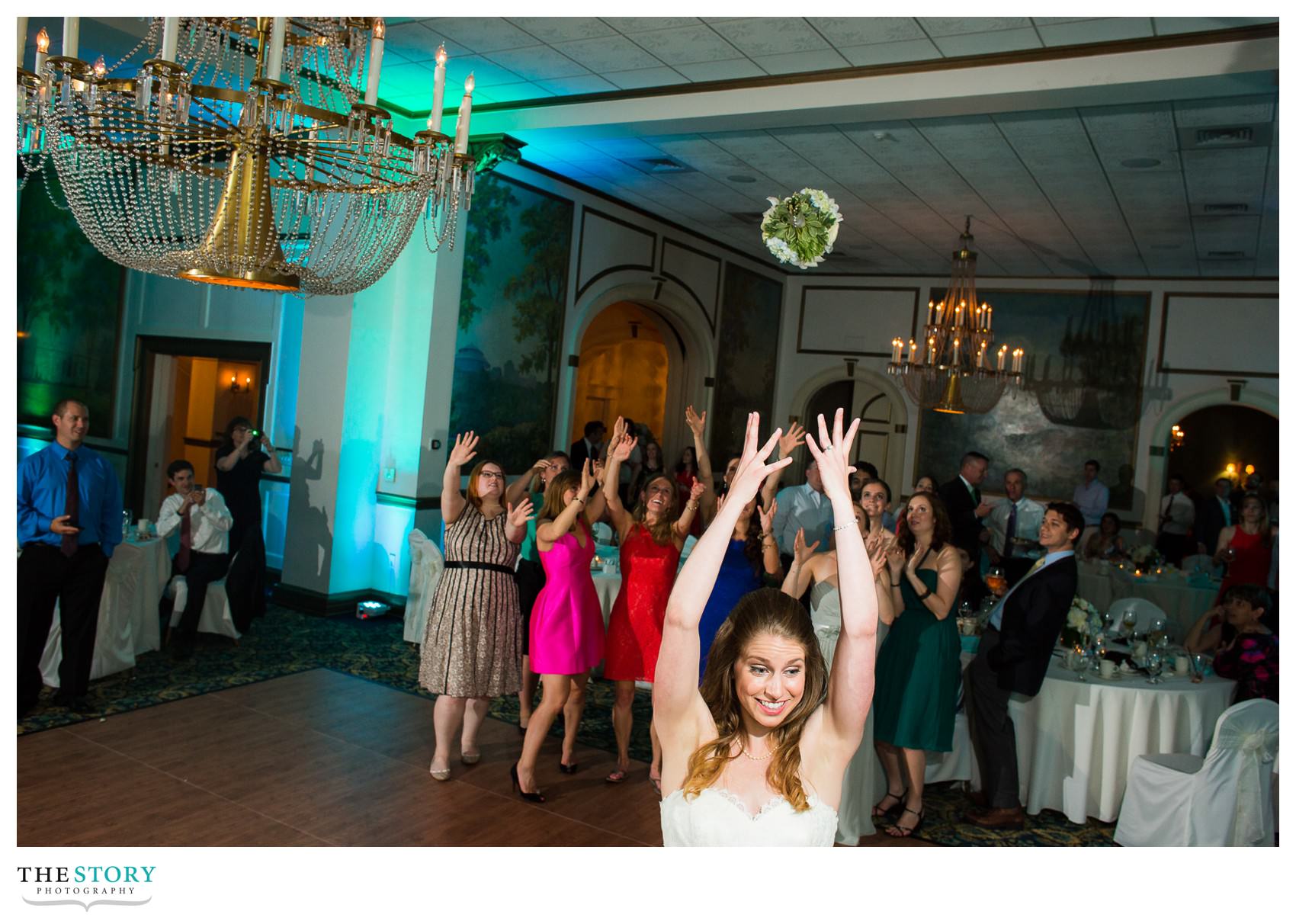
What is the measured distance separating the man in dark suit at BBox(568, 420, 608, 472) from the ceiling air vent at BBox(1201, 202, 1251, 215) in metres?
5.72

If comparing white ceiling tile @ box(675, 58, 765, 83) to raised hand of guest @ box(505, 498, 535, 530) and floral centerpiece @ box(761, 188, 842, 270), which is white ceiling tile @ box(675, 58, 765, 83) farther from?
raised hand of guest @ box(505, 498, 535, 530)

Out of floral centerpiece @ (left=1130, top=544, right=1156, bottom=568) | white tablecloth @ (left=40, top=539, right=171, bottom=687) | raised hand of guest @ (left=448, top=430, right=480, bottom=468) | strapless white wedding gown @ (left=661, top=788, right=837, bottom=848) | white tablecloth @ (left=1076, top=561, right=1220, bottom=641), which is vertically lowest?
white tablecloth @ (left=40, top=539, right=171, bottom=687)

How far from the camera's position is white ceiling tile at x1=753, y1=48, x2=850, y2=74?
5973 millimetres

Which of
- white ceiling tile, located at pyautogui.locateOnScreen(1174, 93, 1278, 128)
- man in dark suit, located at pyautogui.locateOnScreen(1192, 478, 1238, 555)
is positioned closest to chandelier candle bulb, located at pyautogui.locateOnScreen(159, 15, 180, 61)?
white ceiling tile, located at pyautogui.locateOnScreen(1174, 93, 1278, 128)

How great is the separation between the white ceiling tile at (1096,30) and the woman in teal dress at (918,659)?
252 centimetres

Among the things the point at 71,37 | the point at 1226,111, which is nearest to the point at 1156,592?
the point at 1226,111

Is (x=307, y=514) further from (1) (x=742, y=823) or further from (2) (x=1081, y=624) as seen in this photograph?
(1) (x=742, y=823)

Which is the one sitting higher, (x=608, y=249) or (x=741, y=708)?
(x=608, y=249)

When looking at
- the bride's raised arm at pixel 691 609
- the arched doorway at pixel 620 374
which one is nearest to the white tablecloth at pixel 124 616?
the bride's raised arm at pixel 691 609

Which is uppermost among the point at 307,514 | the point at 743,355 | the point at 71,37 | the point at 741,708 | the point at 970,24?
the point at 970,24

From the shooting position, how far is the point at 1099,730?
189 inches

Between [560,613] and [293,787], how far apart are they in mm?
1389
